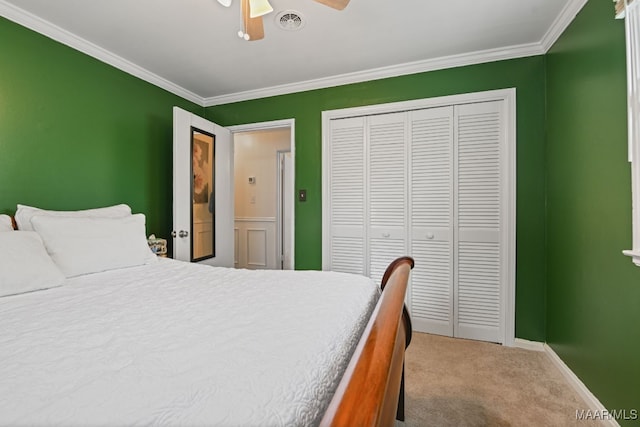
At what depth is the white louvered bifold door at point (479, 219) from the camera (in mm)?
2500

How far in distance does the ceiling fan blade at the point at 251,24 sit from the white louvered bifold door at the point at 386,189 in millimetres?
1496

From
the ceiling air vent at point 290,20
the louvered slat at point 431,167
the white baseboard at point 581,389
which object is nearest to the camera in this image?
the white baseboard at point 581,389

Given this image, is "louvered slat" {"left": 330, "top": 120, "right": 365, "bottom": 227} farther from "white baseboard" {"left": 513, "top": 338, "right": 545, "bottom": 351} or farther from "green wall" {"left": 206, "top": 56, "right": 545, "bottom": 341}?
"white baseboard" {"left": 513, "top": 338, "right": 545, "bottom": 351}

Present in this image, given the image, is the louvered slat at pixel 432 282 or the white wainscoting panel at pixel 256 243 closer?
the louvered slat at pixel 432 282

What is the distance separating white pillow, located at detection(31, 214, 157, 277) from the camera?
1.66 metres

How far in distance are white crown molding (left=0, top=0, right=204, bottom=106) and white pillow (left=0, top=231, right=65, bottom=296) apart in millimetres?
1527

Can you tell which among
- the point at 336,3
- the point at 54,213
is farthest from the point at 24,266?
the point at 336,3

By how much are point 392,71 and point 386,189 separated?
3.73 feet

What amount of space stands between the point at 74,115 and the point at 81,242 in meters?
1.17

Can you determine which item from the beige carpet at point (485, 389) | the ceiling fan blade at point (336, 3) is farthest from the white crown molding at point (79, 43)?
the beige carpet at point (485, 389)

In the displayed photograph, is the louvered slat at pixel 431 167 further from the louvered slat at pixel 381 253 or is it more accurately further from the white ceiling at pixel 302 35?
the white ceiling at pixel 302 35

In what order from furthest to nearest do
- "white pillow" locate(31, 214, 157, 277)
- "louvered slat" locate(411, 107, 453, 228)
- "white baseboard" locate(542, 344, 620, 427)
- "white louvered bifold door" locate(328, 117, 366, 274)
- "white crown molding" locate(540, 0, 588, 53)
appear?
"white louvered bifold door" locate(328, 117, 366, 274) → "louvered slat" locate(411, 107, 453, 228) → "white crown molding" locate(540, 0, 588, 53) → "white pillow" locate(31, 214, 157, 277) → "white baseboard" locate(542, 344, 620, 427)

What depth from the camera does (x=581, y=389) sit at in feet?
5.84

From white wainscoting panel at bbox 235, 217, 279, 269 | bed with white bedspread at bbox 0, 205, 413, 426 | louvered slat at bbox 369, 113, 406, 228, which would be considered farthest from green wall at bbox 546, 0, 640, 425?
white wainscoting panel at bbox 235, 217, 279, 269
